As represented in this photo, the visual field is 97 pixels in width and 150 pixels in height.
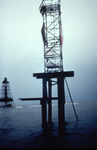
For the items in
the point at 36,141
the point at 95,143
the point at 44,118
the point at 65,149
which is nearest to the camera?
the point at 65,149

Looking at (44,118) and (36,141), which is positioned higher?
(44,118)

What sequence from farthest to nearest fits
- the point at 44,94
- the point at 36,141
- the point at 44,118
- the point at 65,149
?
1. the point at 44,118
2. the point at 44,94
3. the point at 36,141
4. the point at 65,149

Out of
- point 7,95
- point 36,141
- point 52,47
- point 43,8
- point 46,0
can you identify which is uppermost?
point 46,0

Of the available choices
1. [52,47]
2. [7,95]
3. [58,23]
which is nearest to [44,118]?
[52,47]

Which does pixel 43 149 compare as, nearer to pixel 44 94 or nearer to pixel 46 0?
pixel 44 94

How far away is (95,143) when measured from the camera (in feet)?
32.3

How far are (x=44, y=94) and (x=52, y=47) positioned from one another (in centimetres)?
459

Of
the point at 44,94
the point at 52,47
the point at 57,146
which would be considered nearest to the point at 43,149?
the point at 57,146

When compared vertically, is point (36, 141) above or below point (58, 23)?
below

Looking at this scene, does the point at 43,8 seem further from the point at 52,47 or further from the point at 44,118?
the point at 44,118

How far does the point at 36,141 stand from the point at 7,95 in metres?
48.6

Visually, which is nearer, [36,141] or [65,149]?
[65,149]

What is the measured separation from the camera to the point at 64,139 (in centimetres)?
1078

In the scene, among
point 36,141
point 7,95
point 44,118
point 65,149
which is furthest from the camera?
point 7,95
